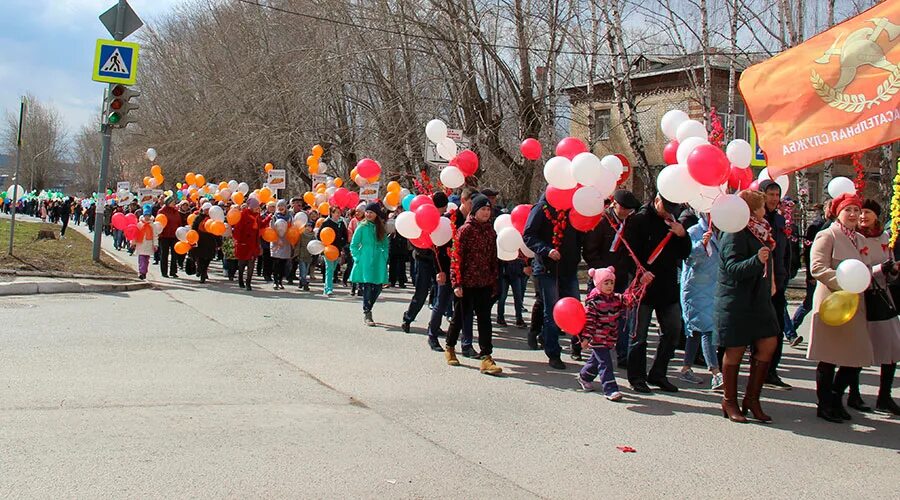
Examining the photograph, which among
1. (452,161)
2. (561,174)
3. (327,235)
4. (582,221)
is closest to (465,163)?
(452,161)

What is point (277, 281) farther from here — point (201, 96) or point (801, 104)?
point (201, 96)

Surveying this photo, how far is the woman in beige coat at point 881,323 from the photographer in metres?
6.38

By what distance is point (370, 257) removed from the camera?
11375 millimetres

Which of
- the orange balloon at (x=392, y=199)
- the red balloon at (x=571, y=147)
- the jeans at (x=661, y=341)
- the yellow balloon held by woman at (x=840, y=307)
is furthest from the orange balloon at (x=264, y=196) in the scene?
the yellow balloon held by woman at (x=840, y=307)

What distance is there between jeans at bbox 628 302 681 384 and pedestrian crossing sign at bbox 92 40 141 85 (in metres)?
12.2

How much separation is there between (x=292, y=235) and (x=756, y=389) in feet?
36.9

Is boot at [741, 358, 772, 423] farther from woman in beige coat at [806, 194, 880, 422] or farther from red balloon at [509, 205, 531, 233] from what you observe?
red balloon at [509, 205, 531, 233]

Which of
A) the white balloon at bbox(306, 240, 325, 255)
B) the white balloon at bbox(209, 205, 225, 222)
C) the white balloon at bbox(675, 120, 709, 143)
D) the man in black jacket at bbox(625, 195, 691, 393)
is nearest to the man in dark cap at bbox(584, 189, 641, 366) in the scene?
the man in black jacket at bbox(625, 195, 691, 393)

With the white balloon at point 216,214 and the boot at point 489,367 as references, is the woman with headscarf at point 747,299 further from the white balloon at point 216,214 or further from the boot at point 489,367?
the white balloon at point 216,214

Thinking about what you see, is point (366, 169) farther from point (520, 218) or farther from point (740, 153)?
point (740, 153)

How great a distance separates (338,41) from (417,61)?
2694 mm

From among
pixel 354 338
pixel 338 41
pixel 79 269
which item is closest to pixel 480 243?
pixel 354 338

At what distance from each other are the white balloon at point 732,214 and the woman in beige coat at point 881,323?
1.37 m

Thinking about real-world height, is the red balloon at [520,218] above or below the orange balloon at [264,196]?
below
